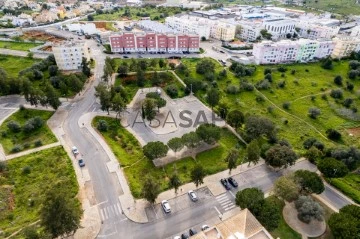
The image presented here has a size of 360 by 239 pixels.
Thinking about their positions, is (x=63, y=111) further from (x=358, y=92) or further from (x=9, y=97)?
(x=358, y=92)

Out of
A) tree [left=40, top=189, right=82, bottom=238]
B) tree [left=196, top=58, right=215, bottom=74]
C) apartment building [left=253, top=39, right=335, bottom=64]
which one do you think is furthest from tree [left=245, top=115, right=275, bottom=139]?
apartment building [left=253, top=39, right=335, bottom=64]

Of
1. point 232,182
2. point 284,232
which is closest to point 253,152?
point 232,182

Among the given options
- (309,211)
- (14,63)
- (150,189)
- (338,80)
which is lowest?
(338,80)

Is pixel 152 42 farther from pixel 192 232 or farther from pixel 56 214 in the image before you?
pixel 56 214

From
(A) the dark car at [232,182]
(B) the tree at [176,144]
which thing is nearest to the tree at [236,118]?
(B) the tree at [176,144]

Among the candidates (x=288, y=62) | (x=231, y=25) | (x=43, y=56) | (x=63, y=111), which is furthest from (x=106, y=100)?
(x=231, y=25)

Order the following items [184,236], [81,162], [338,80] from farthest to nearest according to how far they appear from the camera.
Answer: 1. [338,80]
2. [81,162]
3. [184,236]
